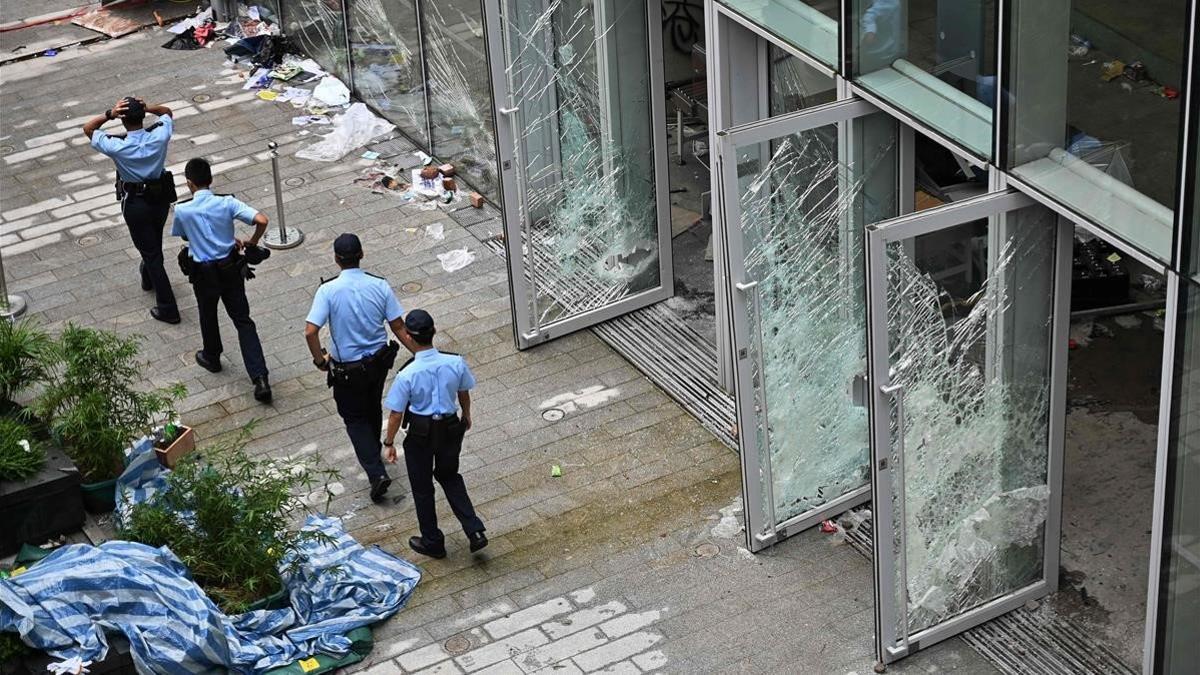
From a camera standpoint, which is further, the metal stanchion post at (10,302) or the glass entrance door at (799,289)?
the metal stanchion post at (10,302)

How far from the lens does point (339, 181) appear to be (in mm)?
12828

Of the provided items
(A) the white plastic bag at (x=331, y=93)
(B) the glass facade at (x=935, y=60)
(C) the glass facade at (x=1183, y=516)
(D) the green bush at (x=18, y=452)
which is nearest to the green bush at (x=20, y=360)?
(D) the green bush at (x=18, y=452)

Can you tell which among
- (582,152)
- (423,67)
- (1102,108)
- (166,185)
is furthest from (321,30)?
(1102,108)

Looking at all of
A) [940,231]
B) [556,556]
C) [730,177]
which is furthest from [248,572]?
[940,231]

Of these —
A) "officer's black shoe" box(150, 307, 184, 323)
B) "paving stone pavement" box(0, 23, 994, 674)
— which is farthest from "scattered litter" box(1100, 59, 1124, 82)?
"officer's black shoe" box(150, 307, 184, 323)

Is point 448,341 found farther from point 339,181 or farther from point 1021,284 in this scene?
point 1021,284

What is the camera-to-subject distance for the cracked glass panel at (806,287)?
809cm

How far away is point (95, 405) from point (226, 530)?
4.10 ft

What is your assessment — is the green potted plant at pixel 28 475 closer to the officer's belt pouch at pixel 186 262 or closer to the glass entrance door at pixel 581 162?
the officer's belt pouch at pixel 186 262

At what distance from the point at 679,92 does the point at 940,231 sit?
19.5 ft

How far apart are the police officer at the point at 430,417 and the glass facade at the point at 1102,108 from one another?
9.24ft

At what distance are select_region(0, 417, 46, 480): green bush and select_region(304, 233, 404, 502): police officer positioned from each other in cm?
153

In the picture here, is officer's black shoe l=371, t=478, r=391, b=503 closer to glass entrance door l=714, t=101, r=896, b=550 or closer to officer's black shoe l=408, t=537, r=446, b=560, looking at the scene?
officer's black shoe l=408, t=537, r=446, b=560

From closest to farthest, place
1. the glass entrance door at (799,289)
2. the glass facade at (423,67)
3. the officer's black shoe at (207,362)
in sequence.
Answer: the glass entrance door at (799,289) → the officer's black shoe at (207,362) → the glass facade at (423,67)
